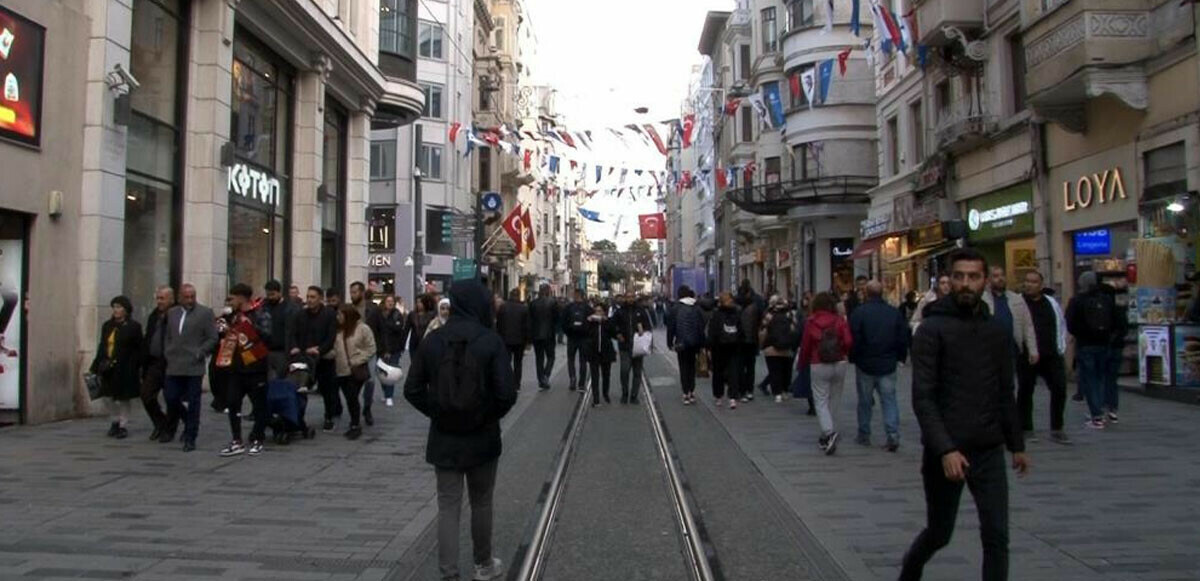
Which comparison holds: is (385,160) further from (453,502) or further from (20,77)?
(453,502)

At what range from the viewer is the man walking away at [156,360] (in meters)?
10.9

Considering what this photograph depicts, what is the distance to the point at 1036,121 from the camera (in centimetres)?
1988

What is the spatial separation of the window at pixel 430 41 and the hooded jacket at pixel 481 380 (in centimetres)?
3776

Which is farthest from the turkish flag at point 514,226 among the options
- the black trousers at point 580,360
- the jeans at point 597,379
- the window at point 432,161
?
the jeans at point 597,379

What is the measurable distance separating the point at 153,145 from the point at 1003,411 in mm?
13808

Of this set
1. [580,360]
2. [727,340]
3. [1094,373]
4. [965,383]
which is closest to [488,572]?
[965,383]

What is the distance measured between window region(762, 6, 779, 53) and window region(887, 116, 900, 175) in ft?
35.3

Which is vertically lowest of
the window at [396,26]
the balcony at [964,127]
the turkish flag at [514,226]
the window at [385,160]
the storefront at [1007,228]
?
the storefront at [1007,228]

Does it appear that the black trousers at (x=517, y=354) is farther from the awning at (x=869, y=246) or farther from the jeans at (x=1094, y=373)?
the awning at (x=869, y=246)

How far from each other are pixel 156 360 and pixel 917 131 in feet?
72.7

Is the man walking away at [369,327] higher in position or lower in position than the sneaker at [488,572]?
higher

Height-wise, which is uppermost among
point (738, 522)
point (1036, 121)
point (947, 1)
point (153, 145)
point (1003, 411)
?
point (947, 1)

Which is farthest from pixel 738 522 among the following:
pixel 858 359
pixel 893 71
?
pixel 893 71

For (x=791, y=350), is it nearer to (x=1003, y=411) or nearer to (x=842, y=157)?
(x=1003, y=411)
